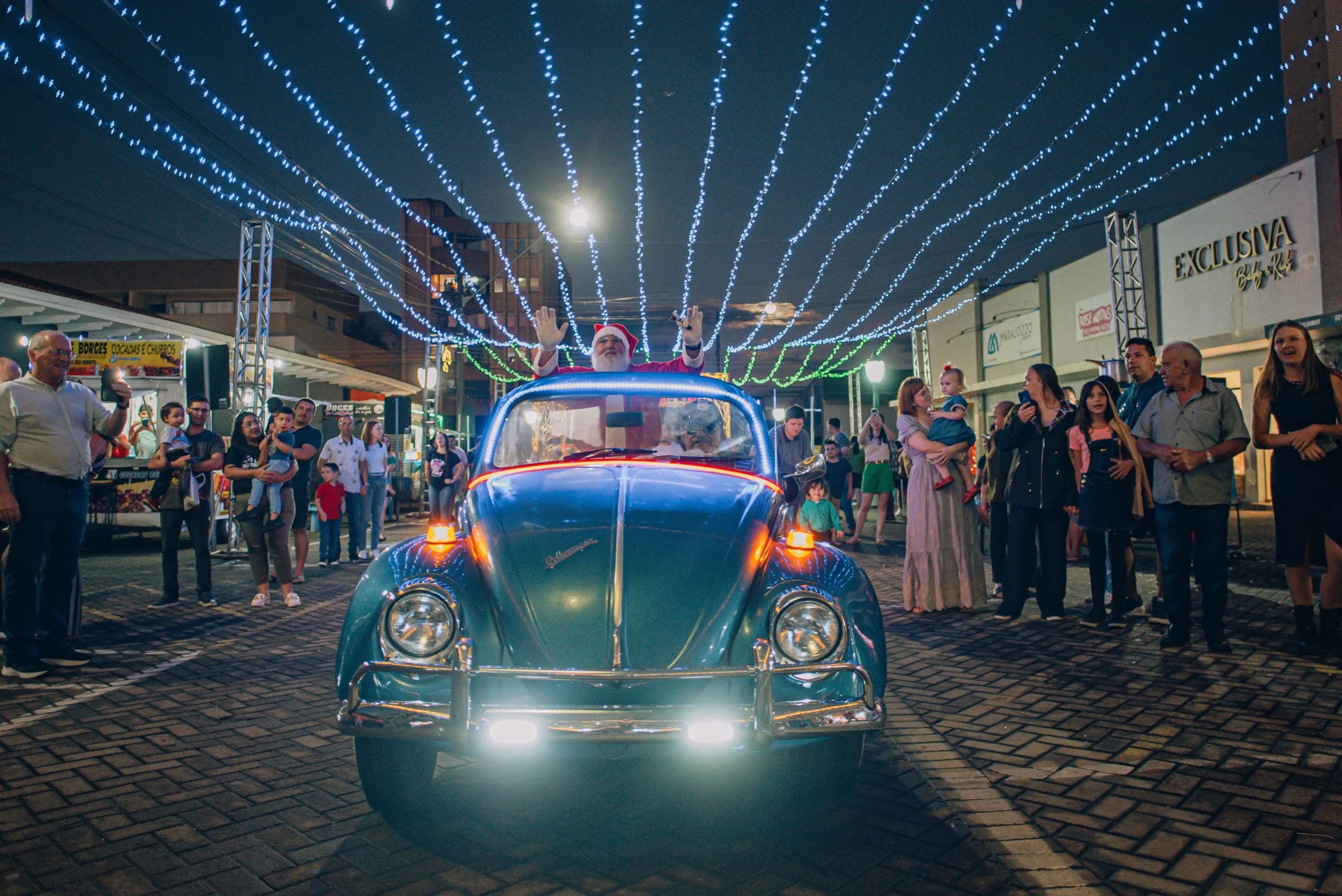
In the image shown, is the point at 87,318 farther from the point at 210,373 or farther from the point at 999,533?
the point at 999,533

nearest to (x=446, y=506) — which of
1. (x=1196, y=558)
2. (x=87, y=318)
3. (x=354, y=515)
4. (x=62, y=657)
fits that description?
(x=62, y=657)

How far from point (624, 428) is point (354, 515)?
7.62m

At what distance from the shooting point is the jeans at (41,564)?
4.99 m

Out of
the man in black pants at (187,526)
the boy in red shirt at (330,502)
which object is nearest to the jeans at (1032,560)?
the man in black pants at (187,526)

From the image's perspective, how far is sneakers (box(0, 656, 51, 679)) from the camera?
16.5ft

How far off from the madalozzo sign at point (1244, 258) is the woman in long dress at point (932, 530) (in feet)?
48.2

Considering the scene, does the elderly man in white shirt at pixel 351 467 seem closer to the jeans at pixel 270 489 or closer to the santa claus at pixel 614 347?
the jeans at pixel 270 489

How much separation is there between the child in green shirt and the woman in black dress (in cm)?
426

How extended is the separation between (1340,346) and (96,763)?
66.5 ft

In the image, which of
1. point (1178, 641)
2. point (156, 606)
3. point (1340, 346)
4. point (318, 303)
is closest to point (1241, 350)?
point (1340, 346)

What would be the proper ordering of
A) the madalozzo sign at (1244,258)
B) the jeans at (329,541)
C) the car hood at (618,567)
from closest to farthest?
1. the car hood at (618,567)
2. the jeans at (329,541)
3. the madalozzo sign at (1244,258)

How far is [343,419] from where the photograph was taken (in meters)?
10.7

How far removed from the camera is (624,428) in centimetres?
445

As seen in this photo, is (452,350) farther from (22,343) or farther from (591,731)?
(591,731)
